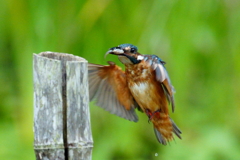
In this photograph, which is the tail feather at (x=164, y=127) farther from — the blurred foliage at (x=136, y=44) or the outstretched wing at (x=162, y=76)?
the blurred foliage at (x=136, y=44)

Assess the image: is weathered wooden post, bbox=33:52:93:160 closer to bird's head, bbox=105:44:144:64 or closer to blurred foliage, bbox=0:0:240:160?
bird's head, bbox=105:44:144:64

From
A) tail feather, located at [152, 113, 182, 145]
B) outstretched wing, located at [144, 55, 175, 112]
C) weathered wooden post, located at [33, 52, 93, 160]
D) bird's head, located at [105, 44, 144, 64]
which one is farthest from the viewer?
tail feather, located at [152, 113, 182, 145]

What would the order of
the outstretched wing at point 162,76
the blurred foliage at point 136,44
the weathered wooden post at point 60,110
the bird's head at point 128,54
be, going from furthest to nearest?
1. the blurred foliage at point 136,44
2. the bird's head at point 128,54
3. the outstretched wing at point 162,76
4. the weathered wooden post at point 60,110

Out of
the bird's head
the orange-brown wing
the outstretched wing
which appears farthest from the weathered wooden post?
the orange-brown wing

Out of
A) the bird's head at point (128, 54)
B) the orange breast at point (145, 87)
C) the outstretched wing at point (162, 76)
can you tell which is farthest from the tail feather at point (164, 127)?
the bird's head at point (128, 54)

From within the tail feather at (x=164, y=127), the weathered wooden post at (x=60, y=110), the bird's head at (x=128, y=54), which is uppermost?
the bird's head at (x=128, y=54)

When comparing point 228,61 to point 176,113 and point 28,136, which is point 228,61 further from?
point 28,136

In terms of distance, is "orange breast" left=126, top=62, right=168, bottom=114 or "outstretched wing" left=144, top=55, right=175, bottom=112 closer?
"outstretched wing" left=144, top=55, right=175, bottom=112
